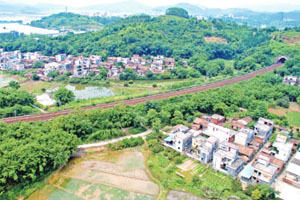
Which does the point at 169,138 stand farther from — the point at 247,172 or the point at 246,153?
the point at 247,172

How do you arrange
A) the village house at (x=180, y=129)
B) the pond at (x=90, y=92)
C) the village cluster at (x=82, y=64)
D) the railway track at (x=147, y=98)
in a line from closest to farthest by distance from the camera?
the village house at (x=180, y=129)
the railway track at (x=147, y=98)
the pond at (x=90, y=92)
the village cluster at (x=82, y=64)

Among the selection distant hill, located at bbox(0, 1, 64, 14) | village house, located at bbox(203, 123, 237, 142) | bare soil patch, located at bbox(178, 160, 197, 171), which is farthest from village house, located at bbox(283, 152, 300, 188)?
distant hill, located at bbox(0, 1, 64, 14)

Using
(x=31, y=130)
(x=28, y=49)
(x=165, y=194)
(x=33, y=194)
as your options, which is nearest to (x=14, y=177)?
(x=33, y=194)

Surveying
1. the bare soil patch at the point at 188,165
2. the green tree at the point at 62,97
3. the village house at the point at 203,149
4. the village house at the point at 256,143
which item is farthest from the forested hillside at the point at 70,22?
the bare soil patch at the point at 188,165

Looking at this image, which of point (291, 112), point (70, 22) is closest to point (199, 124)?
point (291, 112)

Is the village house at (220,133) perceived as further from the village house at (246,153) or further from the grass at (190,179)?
the grass at (190,179)

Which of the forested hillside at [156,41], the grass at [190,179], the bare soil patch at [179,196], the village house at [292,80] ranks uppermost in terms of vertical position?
the forested hillside at [156,41]
